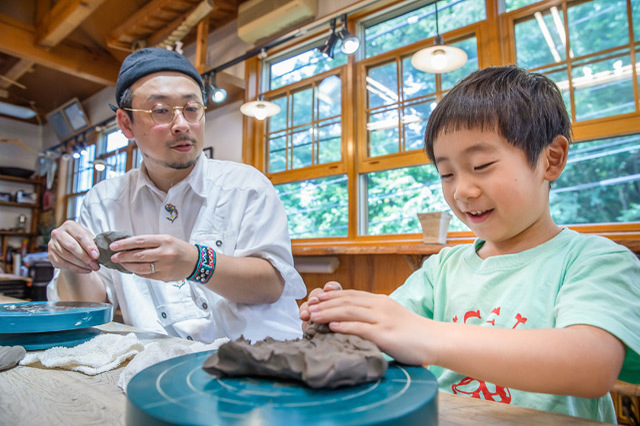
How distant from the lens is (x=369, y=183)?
367cm

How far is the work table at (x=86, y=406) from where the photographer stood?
0.53 m

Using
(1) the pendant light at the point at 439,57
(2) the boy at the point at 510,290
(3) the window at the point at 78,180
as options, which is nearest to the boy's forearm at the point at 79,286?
(2) the boy at the point at 510,290

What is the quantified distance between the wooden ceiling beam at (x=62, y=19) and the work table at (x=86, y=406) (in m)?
4.45

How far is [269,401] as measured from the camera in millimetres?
419

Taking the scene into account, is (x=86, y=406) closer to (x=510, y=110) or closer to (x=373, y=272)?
(x=510, y=110)

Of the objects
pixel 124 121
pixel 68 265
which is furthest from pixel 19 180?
pixel 68 265

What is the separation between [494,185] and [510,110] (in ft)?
0.54

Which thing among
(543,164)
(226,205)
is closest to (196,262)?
(226,205)

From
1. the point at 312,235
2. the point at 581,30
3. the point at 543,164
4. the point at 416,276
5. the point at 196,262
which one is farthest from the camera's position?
the point at 312,235

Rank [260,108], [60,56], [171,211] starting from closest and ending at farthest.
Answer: [171,211] → [260,108] → [60,56]

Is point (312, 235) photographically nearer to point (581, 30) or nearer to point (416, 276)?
point (581, 30)

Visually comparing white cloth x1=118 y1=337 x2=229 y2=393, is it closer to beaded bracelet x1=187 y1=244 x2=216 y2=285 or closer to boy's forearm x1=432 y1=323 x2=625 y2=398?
beaded bracelet x1=187 y1=244 x2=216 y2=285

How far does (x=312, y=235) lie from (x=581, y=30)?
8.90 feet

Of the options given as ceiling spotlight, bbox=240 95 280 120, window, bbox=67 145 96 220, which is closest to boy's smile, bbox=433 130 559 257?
ceiling spotlight, bbox=240 95 280 120
